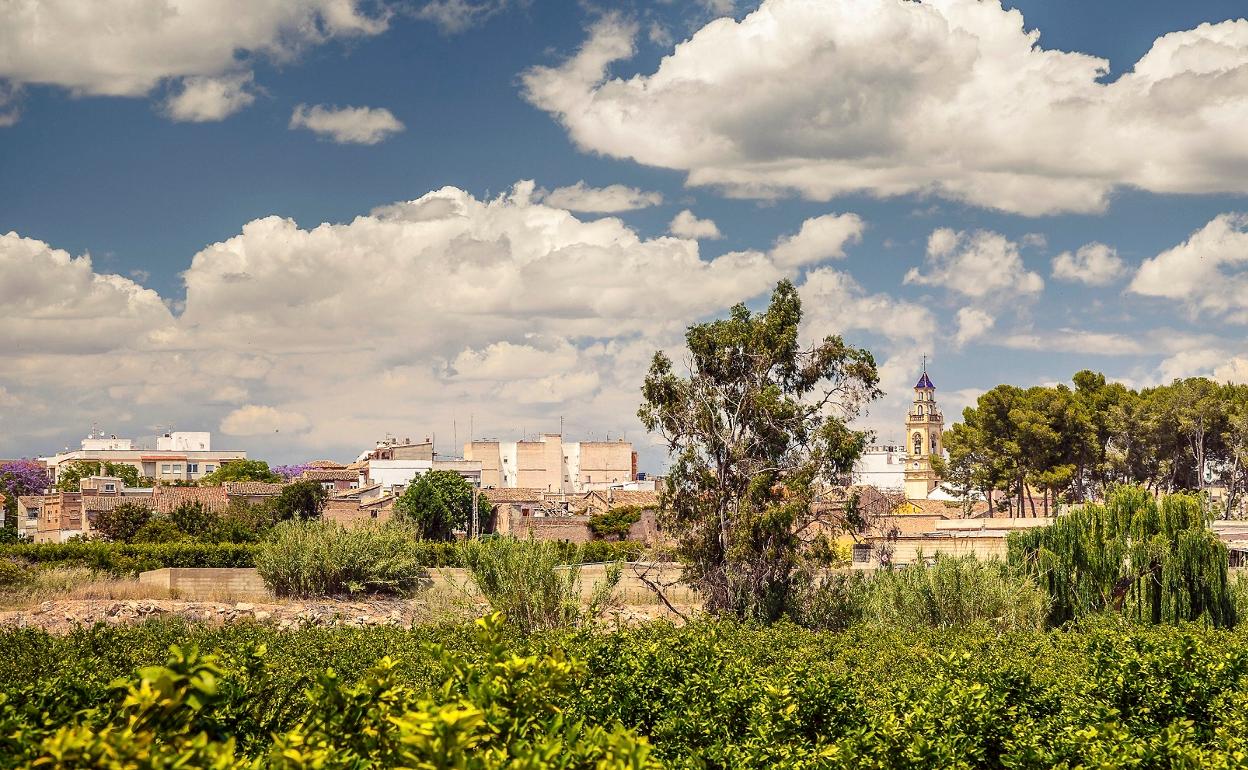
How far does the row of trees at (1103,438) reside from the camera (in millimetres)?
53594

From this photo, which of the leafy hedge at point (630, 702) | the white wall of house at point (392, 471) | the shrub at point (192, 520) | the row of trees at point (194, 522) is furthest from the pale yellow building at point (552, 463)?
the leafy hedge at point (630, 702)

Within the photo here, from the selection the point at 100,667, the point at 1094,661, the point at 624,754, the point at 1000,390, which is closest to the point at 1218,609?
the point at 1094,661

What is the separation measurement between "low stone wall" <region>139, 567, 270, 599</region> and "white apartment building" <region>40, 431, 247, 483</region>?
268 ft

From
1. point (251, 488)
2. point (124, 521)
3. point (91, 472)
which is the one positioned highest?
point (91, 472)

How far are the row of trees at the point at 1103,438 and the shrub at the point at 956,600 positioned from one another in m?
33.8

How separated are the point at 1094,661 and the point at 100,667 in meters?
9.51

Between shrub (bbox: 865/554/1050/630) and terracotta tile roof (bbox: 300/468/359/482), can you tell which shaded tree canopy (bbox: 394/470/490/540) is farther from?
terracotta tile roof (bbox: 300/468/359/482)

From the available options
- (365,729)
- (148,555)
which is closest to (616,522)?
(148,555)

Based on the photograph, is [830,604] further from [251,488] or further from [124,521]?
[251,488]

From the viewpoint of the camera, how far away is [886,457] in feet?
323

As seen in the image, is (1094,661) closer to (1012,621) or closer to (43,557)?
(1012,621)

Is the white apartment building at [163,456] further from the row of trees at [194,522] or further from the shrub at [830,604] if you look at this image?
the shrub at [830,604]

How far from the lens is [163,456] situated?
11300 cm

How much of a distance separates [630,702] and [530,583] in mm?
12056
